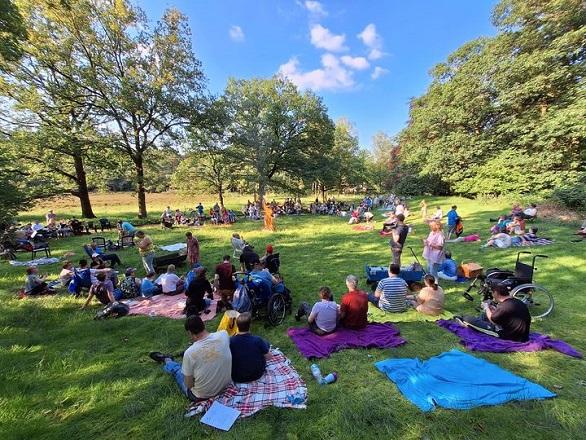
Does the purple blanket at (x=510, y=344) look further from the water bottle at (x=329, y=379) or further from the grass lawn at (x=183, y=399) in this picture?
the water bottle at (x=329, y=379)

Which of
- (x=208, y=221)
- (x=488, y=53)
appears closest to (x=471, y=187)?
(x=488, y=53)

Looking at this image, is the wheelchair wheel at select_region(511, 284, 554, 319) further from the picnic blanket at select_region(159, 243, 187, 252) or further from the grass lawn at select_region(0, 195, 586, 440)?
the picnic blanket at select_region(159, 243, 187, 252)

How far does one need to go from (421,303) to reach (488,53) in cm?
2609

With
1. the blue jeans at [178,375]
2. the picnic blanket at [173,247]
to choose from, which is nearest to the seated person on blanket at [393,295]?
A: the blue jeans at [178,375]

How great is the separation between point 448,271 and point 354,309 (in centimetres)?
428

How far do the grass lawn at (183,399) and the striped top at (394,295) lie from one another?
54cm

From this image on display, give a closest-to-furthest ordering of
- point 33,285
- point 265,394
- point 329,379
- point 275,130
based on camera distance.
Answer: point 265,394 < point 329,379 < point 33,285 < point 275,130

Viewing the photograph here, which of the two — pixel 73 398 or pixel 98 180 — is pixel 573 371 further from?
pixel 98 180

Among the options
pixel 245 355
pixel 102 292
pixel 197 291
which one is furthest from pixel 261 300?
pixel 102 292

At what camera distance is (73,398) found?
3818mm

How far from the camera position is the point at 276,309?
594 centimetres

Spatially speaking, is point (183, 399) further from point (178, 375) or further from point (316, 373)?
point (316, 373)

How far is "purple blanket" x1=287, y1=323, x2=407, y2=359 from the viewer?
478 cm

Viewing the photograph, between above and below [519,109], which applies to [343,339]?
below
